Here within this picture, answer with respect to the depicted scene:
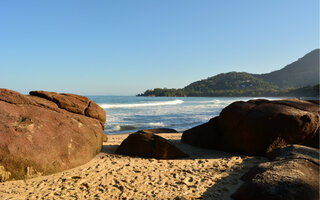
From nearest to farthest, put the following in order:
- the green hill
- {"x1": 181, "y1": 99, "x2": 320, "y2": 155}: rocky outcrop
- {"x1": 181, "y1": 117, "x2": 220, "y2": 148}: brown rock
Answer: {"x1": 181, "y1": 99, "x2": 320, "y2": 155}: rocky outcrop, {"x1": 181, "y1": 117, "x2": 220, "y2": 148}: brown rock, the green hill

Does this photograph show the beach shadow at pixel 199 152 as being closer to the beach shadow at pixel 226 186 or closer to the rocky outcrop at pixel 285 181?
the beach shadow at pixel 226 186

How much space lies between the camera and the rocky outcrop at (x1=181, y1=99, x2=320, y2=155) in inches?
208

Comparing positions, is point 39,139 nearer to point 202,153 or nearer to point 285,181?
point 202,153

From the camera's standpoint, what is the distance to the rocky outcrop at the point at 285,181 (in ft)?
8.95

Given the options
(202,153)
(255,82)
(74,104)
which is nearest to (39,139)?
(74,104)

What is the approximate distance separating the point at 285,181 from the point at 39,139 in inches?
168

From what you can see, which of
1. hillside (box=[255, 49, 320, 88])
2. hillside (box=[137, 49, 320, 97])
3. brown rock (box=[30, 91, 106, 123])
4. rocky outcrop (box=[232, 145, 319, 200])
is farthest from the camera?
hillside (box=[255, 49, 320, 88])

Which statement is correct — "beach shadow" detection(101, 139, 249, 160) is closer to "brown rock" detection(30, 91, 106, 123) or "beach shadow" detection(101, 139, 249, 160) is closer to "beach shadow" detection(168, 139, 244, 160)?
"beach shadow" detection(168, 139, 244, 160)

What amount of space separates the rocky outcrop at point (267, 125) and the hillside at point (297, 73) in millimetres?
105401

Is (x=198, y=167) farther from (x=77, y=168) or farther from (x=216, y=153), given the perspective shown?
(x=77, y=168)

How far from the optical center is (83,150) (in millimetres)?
4695

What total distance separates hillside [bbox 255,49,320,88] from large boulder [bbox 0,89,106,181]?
359 ft

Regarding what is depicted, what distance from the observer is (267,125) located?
535cm

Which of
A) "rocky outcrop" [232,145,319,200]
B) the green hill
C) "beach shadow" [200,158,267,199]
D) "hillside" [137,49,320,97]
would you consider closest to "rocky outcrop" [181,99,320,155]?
"beach shadow" [200,158,267,199]
